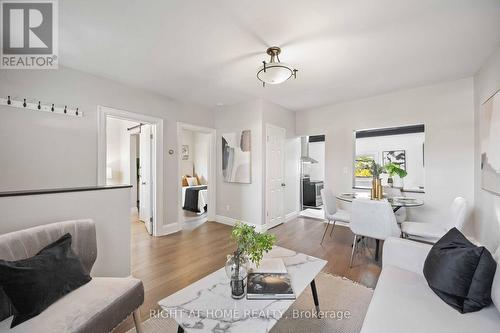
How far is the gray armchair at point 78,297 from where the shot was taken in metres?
1.09

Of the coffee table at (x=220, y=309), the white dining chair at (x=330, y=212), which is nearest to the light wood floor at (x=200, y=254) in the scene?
the white dining chair at (x=330, y=212)

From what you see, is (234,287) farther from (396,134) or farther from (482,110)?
(396,134)

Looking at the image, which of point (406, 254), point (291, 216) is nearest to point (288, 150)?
point (291, 216)

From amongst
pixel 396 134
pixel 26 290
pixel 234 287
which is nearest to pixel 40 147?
pixel 26 290

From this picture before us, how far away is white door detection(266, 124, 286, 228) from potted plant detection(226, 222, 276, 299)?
2.79m

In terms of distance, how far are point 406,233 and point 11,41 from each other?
4.96 m

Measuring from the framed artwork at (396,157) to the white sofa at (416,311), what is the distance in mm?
3506

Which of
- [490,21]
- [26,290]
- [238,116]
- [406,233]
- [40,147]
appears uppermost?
[490,21]

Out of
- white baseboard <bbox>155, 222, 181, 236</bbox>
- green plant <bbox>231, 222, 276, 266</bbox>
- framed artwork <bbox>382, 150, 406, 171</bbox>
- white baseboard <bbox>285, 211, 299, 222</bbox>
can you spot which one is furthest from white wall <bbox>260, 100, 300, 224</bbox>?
green plant <bbox>231, 222, 276, 266</bbox>

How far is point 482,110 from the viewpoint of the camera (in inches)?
105

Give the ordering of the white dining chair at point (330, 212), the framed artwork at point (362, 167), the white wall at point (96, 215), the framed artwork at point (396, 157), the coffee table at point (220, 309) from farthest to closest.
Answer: the framed artwork at point (396, 157), the framed artwork at point (362, 167), the white dining chair at point (330, 212), the white wall at point (96, 215), the coffee table at point (220, 309)

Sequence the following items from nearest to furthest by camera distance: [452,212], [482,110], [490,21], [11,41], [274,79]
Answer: [490,21] < [11,41] < [274,79] < [452,212] < [482,110]

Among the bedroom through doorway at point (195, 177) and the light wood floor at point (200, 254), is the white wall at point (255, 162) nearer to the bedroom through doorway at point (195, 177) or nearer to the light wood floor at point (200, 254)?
the bedroom through doorway at point (195, 177)

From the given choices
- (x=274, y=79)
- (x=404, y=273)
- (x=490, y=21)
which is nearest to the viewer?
(x=404, y=273)
